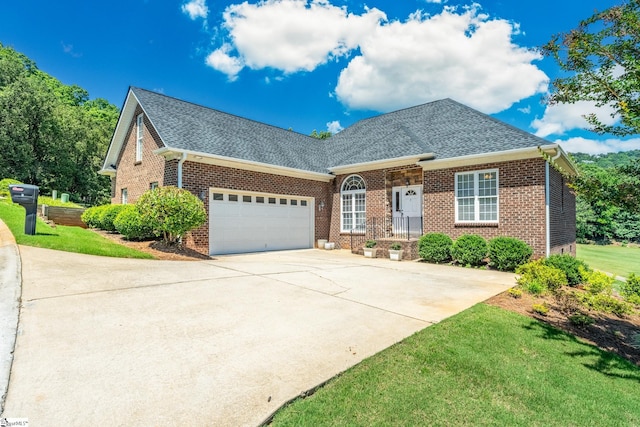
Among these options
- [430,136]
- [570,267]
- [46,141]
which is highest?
[46,141]

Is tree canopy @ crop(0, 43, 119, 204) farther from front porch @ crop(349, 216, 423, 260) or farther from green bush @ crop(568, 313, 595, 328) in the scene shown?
green bush @ crop(568, 313, 595, 328)

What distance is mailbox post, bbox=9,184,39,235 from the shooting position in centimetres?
872

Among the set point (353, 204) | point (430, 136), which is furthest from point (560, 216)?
point (353, 204)

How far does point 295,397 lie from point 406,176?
12892mm

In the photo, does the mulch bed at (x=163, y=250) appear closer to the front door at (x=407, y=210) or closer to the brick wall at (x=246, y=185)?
the brick wall at (x=246, y=185)

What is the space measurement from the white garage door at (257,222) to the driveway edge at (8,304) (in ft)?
18.5

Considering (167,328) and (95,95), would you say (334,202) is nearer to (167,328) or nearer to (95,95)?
(167,328)

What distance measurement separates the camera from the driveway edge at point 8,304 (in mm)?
2829

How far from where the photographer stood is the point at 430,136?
1430 cm

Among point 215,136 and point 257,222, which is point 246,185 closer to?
point 257,222

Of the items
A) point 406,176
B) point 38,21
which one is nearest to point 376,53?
point 406,176

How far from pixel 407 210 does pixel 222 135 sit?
8780 mm

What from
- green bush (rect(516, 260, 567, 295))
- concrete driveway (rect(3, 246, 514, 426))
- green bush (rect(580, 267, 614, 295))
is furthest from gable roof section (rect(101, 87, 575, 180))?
concrete driveway (rect(3, 246, 514, 426))

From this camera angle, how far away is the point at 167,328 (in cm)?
403
